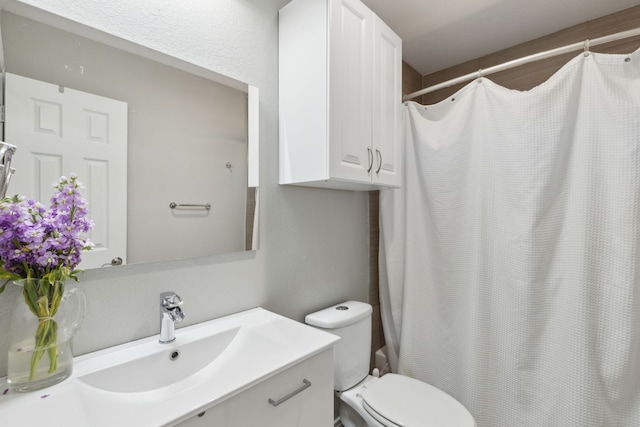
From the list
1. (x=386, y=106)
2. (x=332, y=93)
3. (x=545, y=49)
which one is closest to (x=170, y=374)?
(x=332, y=93)

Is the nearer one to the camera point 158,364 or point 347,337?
point 158,364

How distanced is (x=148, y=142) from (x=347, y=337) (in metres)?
1.18

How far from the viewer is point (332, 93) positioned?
1146 mm

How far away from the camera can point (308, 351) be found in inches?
33.9

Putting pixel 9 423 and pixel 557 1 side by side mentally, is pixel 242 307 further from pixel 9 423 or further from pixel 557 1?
pixel 557 1

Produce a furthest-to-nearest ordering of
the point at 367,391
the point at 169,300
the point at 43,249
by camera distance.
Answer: the point at 367,391
the point at 169,300
the point at 43,249

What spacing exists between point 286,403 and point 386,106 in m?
1.29

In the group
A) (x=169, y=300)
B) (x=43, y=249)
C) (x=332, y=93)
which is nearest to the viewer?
(x=43, y=249)

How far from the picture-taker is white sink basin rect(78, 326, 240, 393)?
29.9 inches

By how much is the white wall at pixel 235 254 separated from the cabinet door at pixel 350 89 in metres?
0.30

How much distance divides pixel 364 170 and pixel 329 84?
1.29 feet

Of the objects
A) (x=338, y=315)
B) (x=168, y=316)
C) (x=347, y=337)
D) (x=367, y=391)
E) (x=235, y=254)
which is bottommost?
(x=367, y=391)

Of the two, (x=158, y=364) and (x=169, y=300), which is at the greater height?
(x=169, y=300)

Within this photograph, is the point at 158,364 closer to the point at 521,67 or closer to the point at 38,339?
the point at 38,339
